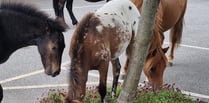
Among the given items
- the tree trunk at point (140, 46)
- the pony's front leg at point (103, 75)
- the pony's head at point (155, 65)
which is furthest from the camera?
the pony's head at point (155, 65)

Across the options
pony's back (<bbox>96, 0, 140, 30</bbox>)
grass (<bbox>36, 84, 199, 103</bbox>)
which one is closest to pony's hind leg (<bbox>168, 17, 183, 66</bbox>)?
grass (<bbox>36, 84, 199, 103</bbox>)

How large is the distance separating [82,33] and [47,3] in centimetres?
1045

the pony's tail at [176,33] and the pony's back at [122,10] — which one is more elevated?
the pony's back at [122,10]

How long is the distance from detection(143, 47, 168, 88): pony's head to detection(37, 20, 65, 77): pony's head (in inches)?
41.6

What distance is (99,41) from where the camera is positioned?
3.86 meters

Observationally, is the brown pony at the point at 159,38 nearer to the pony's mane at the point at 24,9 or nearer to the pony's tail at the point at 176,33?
the pony's tail at the point at 176,33

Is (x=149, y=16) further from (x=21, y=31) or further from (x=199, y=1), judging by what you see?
(x=199, y=1)

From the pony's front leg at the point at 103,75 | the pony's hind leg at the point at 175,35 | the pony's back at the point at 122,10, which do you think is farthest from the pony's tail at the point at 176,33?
the pony's front leg at the point at 103,75

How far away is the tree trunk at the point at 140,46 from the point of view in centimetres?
349

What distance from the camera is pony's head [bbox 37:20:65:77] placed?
3.97m

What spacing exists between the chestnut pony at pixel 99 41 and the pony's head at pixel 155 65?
0.46 m

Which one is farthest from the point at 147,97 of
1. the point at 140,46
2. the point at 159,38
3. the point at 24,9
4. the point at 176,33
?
the point at 176,33

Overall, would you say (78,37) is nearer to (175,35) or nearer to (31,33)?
(31,33)

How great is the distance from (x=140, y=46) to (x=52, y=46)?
0.85m
